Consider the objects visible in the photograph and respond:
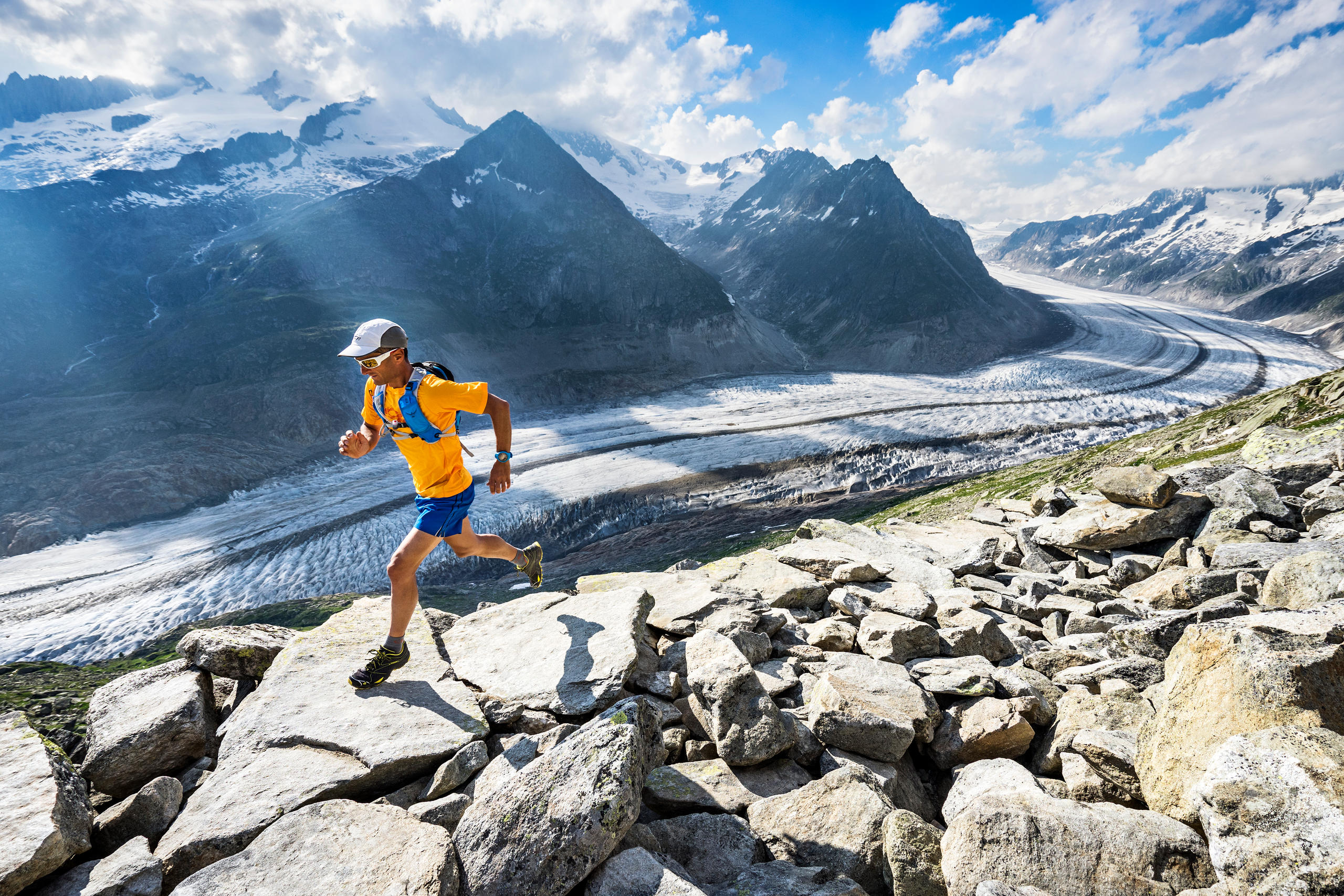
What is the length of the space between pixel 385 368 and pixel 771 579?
536 centimetres

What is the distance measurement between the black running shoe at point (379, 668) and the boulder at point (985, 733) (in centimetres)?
462

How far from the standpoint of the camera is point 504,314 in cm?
7181

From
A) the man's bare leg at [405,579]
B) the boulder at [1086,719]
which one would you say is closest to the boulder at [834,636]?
the boulder at [1086,719]

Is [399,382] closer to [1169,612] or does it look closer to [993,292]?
[1169,612]

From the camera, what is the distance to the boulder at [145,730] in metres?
4.17

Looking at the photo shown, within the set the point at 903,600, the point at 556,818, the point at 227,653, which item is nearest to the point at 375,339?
the point at 227,653

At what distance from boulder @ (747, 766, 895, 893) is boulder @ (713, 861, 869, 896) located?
133 millimetres

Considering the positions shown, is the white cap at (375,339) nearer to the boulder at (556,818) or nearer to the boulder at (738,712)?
the boulder at (556,818)

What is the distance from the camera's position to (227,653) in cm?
522

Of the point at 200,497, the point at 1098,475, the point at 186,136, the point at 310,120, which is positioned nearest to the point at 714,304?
the point at 200,497

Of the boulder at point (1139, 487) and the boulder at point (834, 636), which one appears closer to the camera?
the boulder at point (834, 636)

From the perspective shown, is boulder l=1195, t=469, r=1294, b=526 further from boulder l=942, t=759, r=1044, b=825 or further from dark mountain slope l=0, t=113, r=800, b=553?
dark mountain slope l=0, t=113, r=800, b=553

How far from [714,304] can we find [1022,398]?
3645cm

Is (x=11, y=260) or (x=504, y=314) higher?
(x=11, y=260)
